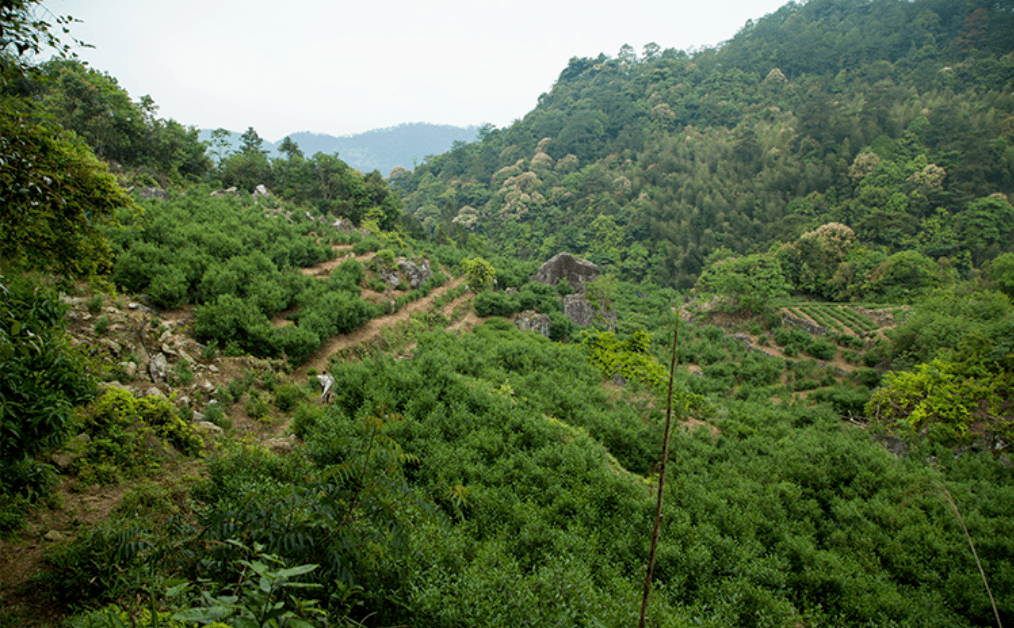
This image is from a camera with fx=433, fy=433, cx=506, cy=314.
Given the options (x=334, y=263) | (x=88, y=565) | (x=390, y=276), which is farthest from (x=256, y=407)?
(x=390, y=276)

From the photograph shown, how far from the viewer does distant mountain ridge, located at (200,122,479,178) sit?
15327 centimetres

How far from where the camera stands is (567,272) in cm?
2858

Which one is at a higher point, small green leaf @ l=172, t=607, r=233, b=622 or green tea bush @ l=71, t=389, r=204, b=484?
small green leaf @ l=172, t=607, r=233, b=622

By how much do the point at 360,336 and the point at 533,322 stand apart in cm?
872

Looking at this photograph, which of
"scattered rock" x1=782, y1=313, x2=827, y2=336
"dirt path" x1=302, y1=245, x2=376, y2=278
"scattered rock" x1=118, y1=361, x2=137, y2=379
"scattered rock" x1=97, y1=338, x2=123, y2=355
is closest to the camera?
"scattered rock" x1=118, y1=361, x2=137, y2=379

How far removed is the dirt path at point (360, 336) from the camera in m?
11.4

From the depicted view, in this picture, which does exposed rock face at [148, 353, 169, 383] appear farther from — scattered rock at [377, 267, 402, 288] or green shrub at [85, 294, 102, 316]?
scattered rock at [377, 267, 402, 288]

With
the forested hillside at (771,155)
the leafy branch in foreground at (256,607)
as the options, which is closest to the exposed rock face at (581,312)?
the forested hillside at (771,155)

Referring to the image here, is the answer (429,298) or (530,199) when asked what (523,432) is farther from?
(530,199)

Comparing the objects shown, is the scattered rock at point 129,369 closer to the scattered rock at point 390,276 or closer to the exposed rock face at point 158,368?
the exposed rock face at point 158,368

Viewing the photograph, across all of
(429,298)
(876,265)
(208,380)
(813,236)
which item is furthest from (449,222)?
(208,380)

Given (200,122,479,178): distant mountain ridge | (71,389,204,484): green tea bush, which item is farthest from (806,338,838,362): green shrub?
(200,122,479,178): distant mountain ridge

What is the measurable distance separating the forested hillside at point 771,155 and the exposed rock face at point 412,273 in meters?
12.8

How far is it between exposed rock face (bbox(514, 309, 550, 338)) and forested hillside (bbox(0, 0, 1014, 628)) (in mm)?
416
